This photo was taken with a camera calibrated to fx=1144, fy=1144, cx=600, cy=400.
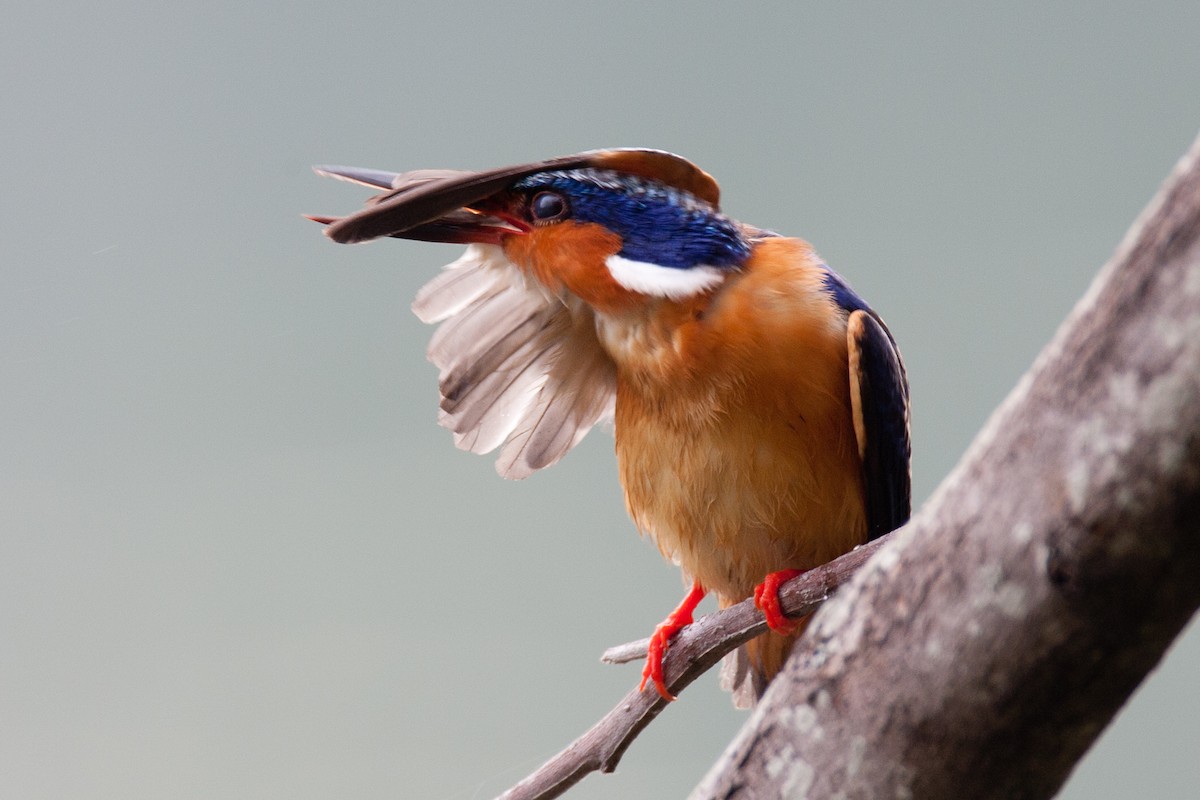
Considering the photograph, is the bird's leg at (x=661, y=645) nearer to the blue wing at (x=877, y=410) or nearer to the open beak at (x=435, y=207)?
the blue wing at (x=877, y=410)

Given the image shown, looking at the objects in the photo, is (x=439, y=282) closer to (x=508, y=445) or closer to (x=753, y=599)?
(x=508, y=445)

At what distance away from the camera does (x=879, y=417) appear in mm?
1317

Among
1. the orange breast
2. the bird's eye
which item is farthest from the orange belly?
the bird's eye

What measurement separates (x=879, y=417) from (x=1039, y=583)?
2.12 feet

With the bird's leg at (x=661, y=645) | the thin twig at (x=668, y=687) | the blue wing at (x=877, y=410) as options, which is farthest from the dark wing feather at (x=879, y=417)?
the bird's leg at (x=661, y=645)

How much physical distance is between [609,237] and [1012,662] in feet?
2.34

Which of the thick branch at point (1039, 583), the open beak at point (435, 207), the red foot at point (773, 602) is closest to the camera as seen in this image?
the thick branch at point (1039, 583)

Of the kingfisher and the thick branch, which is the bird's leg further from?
the thick branch

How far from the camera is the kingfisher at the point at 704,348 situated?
127cm

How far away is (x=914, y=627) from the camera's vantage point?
0.75 metres

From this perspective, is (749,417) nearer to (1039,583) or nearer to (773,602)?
(773,602)

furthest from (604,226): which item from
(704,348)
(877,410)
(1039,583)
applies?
(1039,583)

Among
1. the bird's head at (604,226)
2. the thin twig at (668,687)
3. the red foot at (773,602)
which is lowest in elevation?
the thin twig at (668,687)

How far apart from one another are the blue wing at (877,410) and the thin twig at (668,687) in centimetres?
14
